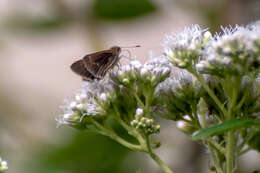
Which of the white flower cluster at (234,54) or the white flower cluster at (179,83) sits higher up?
the white flower cluster at (234,54)

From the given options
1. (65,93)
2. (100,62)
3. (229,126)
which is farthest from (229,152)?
(65,93)

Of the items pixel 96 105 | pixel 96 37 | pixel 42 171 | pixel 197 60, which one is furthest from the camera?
pixel 96 37

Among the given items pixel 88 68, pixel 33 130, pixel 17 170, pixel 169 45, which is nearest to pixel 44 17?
pixel 33 130

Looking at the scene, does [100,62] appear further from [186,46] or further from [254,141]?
[254,141]

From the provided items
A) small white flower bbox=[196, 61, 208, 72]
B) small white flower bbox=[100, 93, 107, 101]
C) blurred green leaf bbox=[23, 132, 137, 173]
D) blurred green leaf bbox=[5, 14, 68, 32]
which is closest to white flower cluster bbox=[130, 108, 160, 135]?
small white flower bbox=[100, 93, 107, 101]

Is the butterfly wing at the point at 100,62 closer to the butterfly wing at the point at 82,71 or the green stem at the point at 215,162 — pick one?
the butterfly wing at the point at 82,71

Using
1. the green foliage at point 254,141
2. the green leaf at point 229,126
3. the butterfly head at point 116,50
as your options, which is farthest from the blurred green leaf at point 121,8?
the green leaf at point 229,126

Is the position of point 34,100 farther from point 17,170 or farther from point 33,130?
point 17,170
